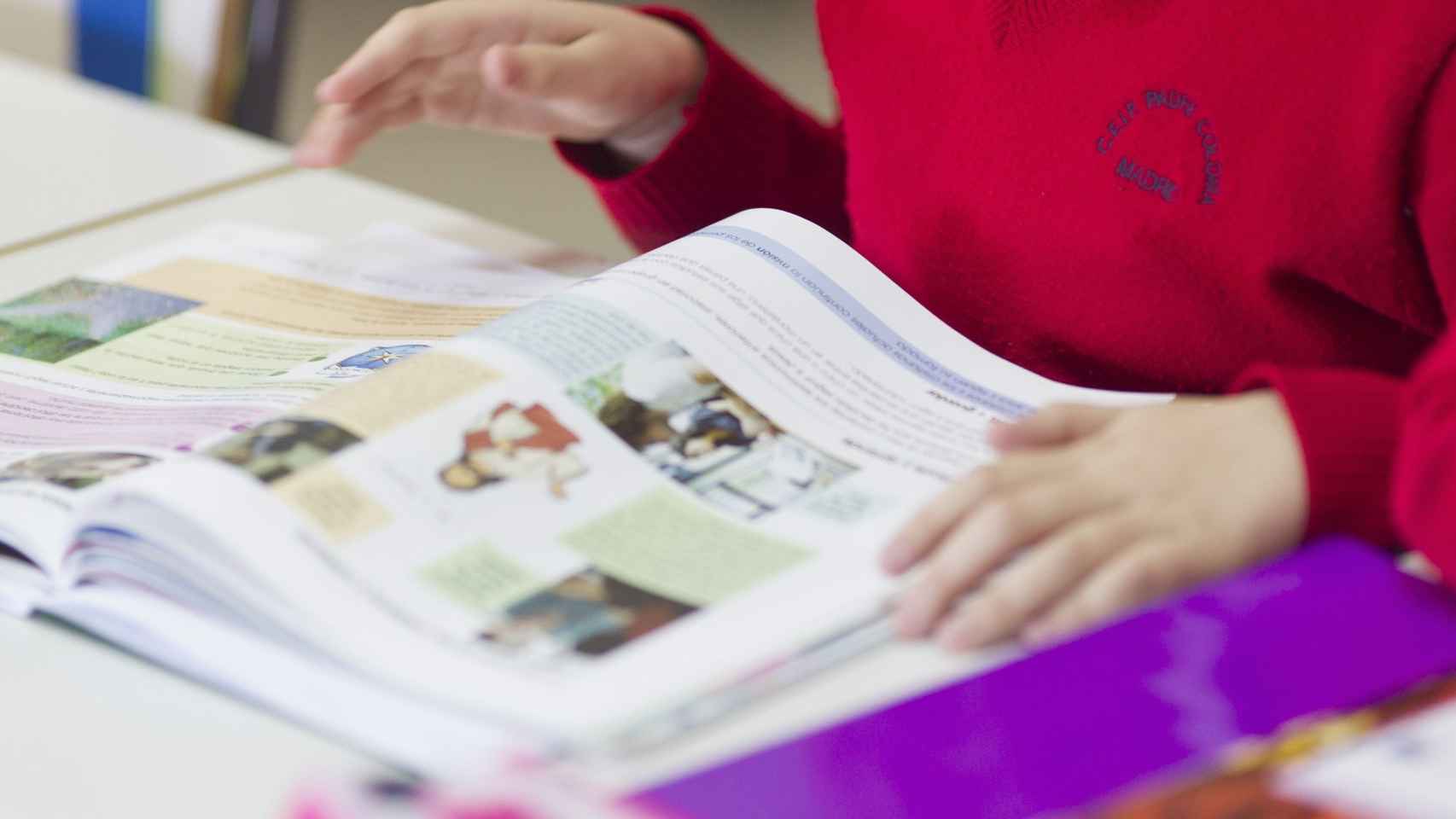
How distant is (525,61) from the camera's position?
737mm

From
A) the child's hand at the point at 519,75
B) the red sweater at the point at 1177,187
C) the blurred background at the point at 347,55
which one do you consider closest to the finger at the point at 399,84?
the child's hand at the point at 519,75

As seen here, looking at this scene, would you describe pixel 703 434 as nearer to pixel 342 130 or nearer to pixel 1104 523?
pixel 1104 523

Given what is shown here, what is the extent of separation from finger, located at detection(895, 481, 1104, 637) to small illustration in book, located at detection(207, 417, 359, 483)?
0.17m

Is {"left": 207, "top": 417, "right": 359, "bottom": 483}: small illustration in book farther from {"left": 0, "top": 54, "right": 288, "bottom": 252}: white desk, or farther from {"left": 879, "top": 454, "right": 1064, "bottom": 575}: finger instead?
{"left": 0, "top": 54, "right": 288, "bottom": 252}: white desk

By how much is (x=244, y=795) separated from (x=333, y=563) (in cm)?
6

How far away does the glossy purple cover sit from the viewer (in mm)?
376

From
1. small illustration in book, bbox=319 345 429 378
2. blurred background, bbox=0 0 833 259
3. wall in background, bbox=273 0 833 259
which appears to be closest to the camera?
small illustration in book, bbox=319 345 429 378

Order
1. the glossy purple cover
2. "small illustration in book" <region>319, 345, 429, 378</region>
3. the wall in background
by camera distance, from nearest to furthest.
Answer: the glossy purple cover, "small illustration in book" <region>319, 345, 429, 378</region>, the wall in background

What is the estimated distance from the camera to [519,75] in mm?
725

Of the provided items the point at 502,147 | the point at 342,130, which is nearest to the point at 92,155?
the point at 342,130

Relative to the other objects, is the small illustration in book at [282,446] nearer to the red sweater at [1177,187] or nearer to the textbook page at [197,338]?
the textbook page at [197,338]

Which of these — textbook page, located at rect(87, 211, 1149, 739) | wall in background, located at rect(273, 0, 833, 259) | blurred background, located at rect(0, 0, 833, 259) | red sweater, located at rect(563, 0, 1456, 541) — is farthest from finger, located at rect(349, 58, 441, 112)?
wall in background, located at rect(273, 0, 833, 259)

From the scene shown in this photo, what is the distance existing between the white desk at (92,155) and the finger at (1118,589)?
0.61m

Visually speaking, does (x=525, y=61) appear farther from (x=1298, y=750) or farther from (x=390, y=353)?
(x=1298, y=750)
